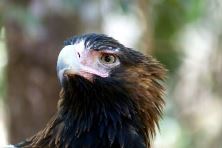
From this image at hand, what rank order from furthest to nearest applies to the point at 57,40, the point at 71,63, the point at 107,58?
the point at 57,40 → the point at 107,58 → the point at 71,63

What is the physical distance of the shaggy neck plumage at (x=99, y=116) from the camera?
4508 millimetres

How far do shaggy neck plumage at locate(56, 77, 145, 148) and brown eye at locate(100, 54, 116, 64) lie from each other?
12 centimetres

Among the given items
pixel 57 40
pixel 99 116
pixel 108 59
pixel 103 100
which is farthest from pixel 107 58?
pixel 57 40

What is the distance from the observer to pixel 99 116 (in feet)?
15.0

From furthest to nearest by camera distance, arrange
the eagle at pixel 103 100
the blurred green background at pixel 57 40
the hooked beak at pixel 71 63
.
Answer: the blurred green background at pixel 57 40
the eagle at pixel 103 100
the hooked beak at pixel 71 63

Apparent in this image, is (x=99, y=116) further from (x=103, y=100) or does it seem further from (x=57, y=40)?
(x=57, y=40)

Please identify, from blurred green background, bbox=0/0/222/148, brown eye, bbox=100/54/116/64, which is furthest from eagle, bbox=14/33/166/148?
blurred green background, bbox=0/0/222/148

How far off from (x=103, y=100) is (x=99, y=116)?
104mm

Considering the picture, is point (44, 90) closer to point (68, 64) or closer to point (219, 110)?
point (219, 110)

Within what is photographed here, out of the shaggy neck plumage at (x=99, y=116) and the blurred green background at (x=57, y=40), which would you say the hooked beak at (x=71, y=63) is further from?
the blurred green background at (x=57, y=40)

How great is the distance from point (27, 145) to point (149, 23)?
7.70 feet

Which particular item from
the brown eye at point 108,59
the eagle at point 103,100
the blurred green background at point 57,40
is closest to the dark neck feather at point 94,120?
the eagle at point 103,100

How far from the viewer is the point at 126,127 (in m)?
4.62

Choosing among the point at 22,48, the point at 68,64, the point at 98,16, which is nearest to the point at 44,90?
the point at 22,48
